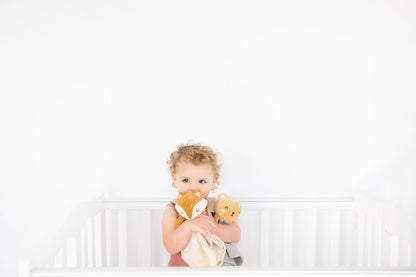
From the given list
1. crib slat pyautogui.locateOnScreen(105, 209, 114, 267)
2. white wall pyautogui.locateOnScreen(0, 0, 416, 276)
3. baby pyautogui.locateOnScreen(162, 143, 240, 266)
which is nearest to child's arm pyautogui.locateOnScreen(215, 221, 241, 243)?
baby pyautogui.locateOnScreen(162, 143, 240, 266)

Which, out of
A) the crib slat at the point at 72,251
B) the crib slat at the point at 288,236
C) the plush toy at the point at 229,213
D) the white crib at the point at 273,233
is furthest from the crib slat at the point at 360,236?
the crib slat at the point at 72,251

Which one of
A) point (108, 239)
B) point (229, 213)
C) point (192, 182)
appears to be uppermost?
point (192, 182)

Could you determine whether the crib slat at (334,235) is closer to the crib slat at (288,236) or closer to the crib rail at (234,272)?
the crib slat at (288,236)

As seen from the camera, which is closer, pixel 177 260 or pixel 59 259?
pixel 59 259

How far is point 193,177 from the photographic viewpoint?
1.31m

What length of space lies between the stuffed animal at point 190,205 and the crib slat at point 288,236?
0.49 metres

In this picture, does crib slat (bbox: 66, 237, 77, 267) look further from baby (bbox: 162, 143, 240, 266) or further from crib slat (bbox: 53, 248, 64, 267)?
baby (bbox: 162, 143, 240, 266)

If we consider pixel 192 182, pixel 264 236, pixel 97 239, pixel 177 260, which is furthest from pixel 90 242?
pixel 264 236

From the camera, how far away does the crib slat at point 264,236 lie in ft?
5.24

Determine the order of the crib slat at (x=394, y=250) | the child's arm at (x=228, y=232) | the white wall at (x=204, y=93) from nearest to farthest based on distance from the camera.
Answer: the crib slat at (x=394, y=250) < the child's arm at (x=228, y=232) < the white wall at (x=204, y=93)

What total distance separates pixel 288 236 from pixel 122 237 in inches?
28.5

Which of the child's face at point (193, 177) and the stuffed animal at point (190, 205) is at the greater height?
the child's face at point (193, 177)

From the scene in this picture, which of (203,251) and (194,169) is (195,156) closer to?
(194,169)

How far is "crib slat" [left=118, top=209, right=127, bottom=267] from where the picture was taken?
62.5 inches
